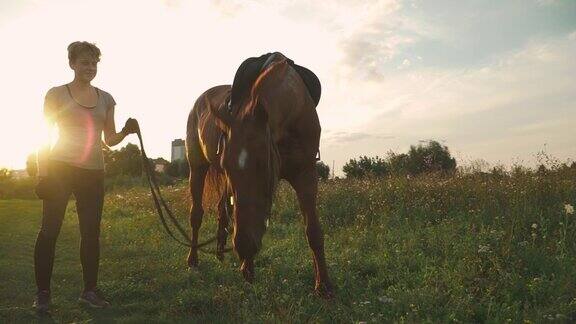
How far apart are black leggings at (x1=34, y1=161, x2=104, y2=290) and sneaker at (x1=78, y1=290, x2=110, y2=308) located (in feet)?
0.24

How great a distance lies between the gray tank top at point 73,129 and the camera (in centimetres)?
424

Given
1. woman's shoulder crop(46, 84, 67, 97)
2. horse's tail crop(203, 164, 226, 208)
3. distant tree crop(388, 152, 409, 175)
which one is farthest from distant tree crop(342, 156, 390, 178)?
woman's shoulder crop(46, 84, 67, 97)

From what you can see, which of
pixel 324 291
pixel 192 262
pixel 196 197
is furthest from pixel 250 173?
pixel 196 197

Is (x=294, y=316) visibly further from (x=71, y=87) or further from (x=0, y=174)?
(x=0, y=174)

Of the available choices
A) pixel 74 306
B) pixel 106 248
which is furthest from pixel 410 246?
pixel 106 248

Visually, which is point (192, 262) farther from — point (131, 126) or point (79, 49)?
point (79, 49)

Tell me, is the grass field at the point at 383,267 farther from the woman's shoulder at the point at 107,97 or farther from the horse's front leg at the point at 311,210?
the woman's shoulder at the point at 107,97

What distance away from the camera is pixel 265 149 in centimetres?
345

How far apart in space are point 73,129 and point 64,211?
2.57 ft

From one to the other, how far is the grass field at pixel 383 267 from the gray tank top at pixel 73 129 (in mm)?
1407

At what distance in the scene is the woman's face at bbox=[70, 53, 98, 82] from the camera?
4355 millimetres

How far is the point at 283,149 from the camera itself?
14.3 feet

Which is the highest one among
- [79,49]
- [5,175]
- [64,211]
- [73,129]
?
[79,49]

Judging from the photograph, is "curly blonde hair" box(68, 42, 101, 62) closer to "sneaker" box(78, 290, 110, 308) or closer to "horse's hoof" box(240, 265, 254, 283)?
"sneaker" box(78, 290, 110, 308)
